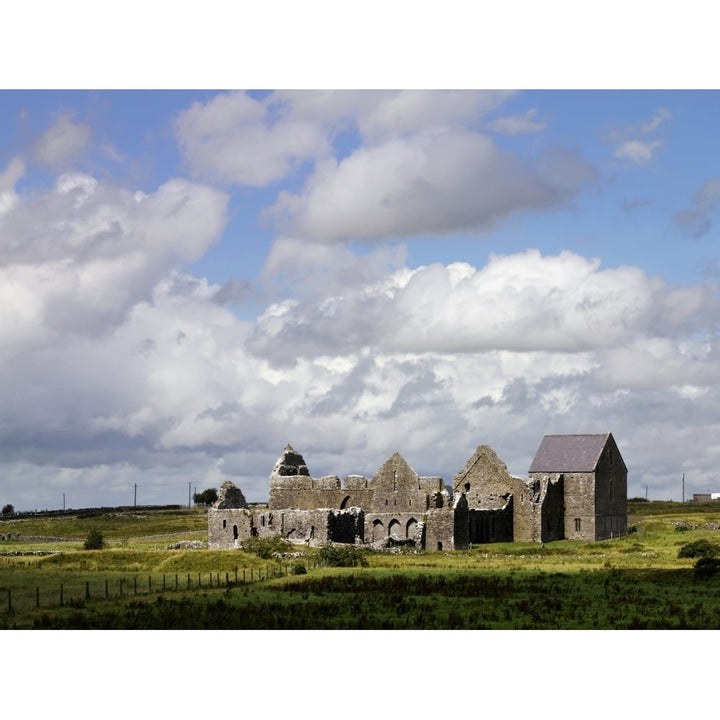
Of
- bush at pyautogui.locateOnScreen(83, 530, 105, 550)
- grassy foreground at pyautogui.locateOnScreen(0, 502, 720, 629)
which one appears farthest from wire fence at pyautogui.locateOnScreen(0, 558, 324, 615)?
bush at pyautogui.locateOnScreen(83, 530, 105, 550)

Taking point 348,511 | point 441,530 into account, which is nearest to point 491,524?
point 441,530

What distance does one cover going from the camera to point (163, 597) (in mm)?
46438

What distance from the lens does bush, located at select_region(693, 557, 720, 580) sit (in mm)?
54359

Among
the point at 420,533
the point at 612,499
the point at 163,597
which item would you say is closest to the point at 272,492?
the point at 420,533

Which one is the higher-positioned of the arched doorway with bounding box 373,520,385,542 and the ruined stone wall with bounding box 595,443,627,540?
the ruined stone wall with bounding box 595,443,627,540

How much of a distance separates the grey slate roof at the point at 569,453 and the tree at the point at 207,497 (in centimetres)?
8930

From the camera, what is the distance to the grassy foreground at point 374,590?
40.4 m

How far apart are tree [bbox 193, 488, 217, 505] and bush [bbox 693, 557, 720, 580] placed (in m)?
127

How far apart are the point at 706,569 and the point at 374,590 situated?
16.8 meters

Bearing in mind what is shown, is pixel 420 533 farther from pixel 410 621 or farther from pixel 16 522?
pixel 16 522

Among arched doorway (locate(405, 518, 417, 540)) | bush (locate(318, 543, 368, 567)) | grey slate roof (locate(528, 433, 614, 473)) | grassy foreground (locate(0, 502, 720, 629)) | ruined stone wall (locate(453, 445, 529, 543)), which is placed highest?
grey slate roof (locate(528, 433, 614, 473))

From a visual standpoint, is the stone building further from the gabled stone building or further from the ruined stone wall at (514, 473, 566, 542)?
the gabled stone building

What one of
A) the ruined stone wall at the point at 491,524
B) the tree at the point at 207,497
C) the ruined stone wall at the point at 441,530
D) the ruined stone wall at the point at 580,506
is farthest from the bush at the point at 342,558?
the tree at the point at 207,497

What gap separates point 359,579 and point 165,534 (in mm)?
64455
